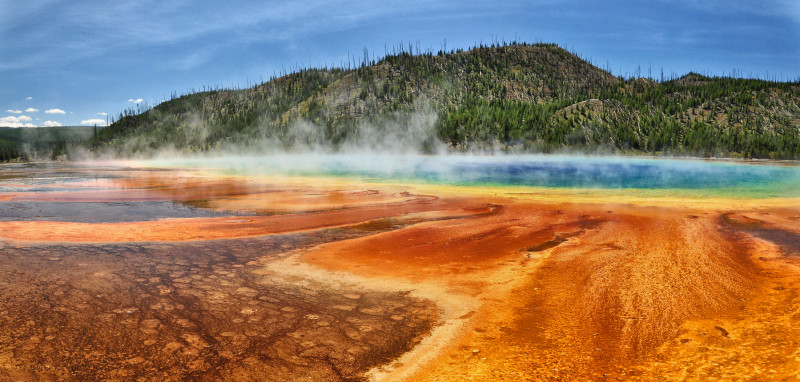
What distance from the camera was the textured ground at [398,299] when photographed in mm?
5090

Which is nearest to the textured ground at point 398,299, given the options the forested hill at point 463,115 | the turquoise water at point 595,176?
the turquoise water at point 595,176

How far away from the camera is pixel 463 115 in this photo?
108 meters

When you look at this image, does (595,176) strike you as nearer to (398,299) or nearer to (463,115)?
(398,299)

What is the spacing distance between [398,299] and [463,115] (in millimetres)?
103638

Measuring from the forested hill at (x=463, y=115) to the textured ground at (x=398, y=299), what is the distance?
85.7 m

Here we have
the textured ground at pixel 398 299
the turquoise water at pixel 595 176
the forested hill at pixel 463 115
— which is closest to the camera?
the textured ground at pixel 398 299

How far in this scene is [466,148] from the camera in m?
98.6

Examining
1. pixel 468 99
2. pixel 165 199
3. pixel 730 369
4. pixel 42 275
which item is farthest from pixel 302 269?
pixel 468 99

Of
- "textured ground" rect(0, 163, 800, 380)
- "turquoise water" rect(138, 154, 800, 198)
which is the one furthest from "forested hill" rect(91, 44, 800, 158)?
"textured ground" rect(0, 163, 800, 380)

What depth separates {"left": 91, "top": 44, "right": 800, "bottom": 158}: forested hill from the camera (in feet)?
311

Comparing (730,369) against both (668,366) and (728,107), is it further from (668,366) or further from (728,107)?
(728,107)

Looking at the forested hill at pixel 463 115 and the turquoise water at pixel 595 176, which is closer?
the turquoise water at pixel 595 176

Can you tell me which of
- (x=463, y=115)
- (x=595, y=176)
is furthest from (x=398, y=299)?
(x=463, y=115)

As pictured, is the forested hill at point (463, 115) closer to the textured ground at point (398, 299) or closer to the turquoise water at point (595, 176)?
the turquoise water at point (595, 176)
